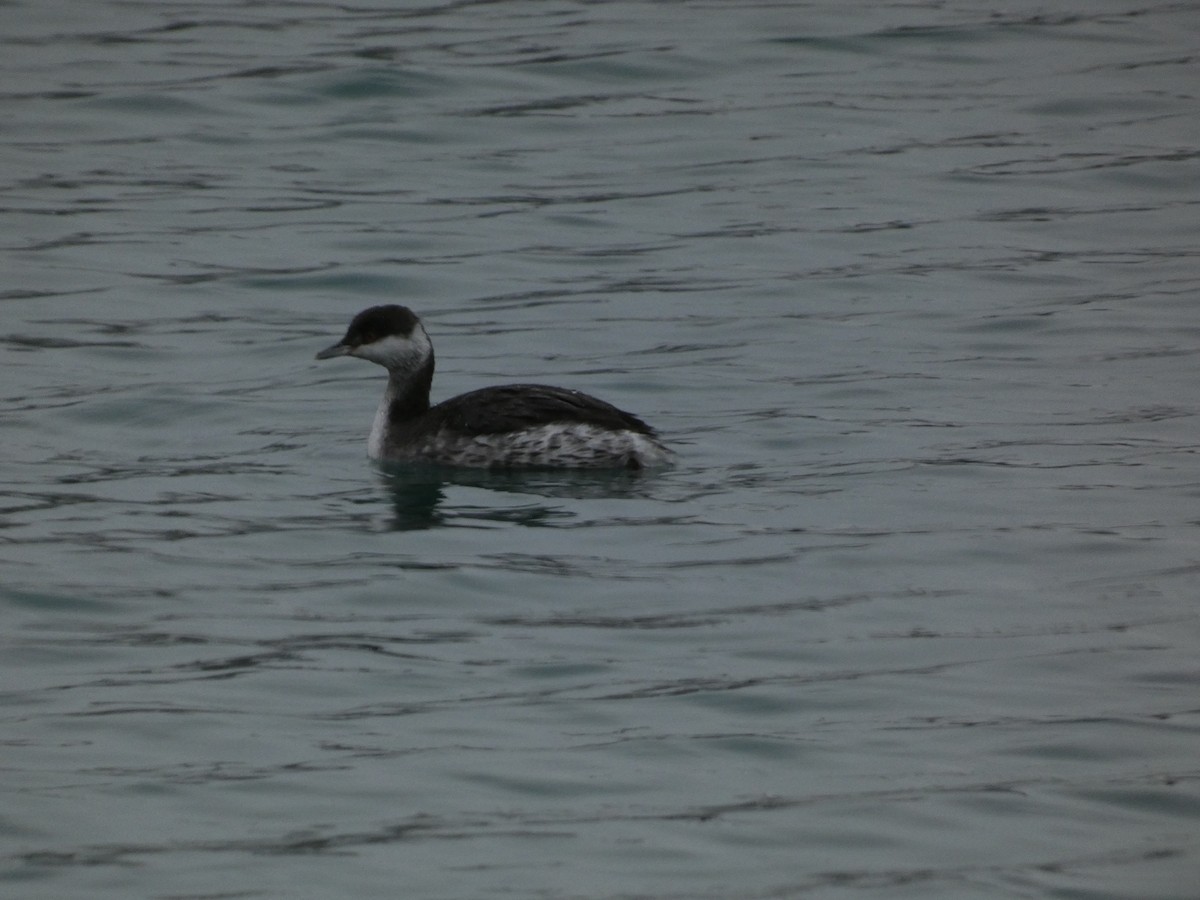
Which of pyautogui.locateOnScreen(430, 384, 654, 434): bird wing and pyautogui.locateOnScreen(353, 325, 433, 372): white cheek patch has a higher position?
pyautogui.locateOnScreen(353, 325, 433, 372): white cheek patch

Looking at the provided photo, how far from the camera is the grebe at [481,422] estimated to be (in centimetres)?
1174

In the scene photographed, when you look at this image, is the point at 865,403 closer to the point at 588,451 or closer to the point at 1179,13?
the point at 588,451

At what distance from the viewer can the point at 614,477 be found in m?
11.8

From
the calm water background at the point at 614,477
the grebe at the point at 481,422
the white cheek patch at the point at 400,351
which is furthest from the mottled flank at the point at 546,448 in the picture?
the white cheek patch at the point at 400,351

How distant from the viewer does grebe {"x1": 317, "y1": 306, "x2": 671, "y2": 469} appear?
1174 centimetres

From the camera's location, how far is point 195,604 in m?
9.55

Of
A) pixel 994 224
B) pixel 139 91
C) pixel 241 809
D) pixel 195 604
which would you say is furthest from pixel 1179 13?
pixel 241 809

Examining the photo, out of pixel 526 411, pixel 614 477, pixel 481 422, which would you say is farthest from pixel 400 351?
pixel 614 477

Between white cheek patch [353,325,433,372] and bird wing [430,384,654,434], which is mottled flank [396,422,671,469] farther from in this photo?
white cheek patch [353,325,433,372]

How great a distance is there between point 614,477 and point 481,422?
2.53 ft

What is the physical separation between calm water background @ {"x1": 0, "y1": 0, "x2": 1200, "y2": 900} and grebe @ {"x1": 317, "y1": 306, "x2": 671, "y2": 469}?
25 cm

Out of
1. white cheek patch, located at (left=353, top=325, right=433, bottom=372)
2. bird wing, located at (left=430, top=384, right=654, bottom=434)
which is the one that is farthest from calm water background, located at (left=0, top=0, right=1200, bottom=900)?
white cheek patch, located at (left=353, top=325, right=433, bottom=372)

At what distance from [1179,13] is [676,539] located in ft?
47.6

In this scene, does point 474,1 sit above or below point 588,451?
above
